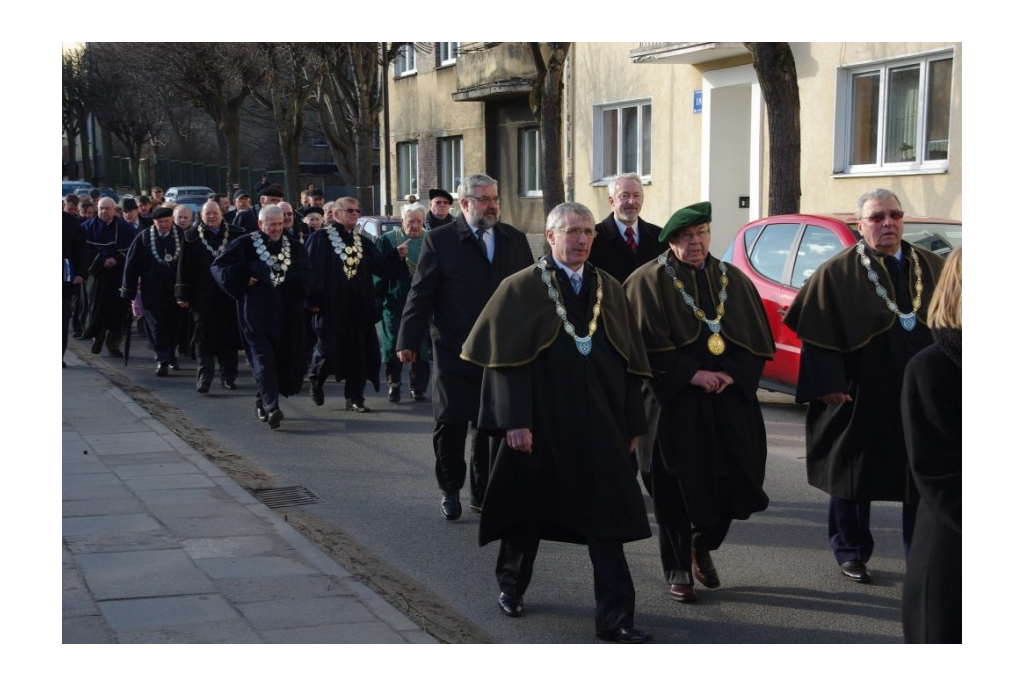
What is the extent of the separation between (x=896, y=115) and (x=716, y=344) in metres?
12.4

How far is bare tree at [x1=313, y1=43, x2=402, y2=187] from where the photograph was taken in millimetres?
33844

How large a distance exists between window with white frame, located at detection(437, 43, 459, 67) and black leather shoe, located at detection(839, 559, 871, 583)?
89.8ft

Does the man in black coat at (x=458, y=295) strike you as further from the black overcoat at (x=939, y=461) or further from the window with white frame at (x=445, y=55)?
the window with white frame at (x=445, y=55)

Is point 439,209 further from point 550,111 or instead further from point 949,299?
point 550,111

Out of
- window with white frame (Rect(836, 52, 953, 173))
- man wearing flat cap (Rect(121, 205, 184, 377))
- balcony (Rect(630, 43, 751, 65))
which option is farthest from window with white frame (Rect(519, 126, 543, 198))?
man wearing flat cap (Rect(121, 205, 184, 377))

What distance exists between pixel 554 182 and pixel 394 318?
35.9 feet

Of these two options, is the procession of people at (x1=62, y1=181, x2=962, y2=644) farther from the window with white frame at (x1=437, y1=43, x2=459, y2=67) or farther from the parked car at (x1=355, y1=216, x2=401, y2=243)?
the window with white frame at (x1=437, y1=43, x2=459, y2=67)

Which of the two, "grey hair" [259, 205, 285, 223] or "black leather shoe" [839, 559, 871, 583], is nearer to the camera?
"black leather shoe" [839, 559, 871, 583]

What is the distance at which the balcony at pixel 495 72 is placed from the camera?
92.4ft

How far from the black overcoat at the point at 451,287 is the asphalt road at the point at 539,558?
2.93 ft

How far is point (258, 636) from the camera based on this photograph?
17.1 feet

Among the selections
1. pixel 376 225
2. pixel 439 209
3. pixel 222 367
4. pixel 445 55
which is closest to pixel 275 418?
pixel 439 209

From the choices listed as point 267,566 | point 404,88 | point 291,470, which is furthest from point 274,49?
point 267,566

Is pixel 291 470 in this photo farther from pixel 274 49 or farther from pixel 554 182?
pixel 274 49
